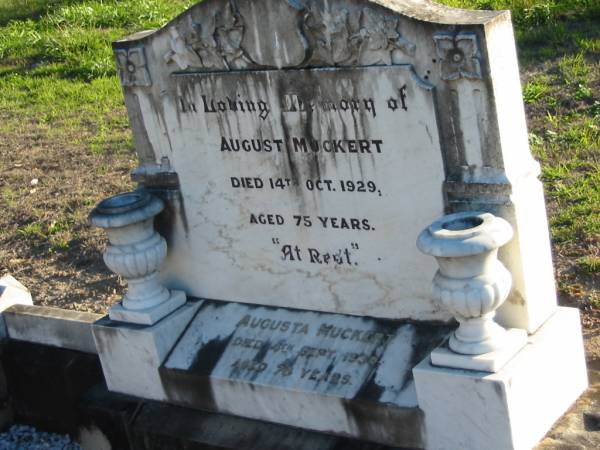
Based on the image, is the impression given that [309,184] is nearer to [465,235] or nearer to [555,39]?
[465,235]

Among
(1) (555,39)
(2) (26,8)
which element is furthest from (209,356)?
(2) (26,8)

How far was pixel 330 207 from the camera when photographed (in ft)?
16.7

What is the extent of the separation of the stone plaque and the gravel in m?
1.14

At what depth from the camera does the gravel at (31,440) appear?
604 centimetres

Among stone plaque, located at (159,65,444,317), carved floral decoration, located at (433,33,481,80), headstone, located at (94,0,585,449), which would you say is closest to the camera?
carved floral decoration, located at (433,33,481,80)

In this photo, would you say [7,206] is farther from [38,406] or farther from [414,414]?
[414,414]

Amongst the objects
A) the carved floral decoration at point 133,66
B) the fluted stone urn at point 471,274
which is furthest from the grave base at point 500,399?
the carved floral decoration at point 133,66

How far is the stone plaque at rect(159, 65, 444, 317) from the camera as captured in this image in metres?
4.74

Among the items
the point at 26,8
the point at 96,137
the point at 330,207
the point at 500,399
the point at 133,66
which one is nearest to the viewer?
the point at 500,399

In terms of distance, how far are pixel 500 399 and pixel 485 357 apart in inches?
6.9

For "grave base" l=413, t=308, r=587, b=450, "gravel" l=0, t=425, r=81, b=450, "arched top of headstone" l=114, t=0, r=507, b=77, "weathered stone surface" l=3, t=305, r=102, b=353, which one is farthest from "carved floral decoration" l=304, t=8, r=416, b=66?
"gravel" l=0, t=425, r=81, b=450

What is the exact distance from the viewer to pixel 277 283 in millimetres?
5430

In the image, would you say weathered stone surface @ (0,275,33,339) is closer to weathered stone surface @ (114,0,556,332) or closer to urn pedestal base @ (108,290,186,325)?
urn pedestal base @ (108,290,186,325)

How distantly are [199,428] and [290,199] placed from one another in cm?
117
